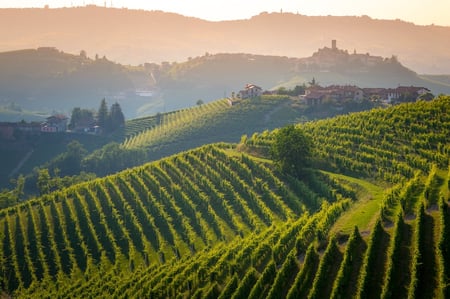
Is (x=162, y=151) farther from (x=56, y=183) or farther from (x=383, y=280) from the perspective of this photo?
(x=383, y=280)

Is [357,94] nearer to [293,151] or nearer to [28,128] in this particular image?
[293,151]

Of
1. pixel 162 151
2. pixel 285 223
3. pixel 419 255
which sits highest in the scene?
pixel 419 255

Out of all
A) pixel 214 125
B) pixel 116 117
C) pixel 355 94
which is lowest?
pixel 116 117

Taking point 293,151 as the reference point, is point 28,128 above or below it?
below

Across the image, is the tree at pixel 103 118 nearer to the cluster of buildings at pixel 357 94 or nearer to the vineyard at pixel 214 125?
the vineyard at pixel 214 125

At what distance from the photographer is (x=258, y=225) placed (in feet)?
174

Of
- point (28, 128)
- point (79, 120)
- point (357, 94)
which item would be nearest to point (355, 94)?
point (357, 94)

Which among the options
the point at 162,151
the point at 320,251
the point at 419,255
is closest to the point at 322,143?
the point at 320,251

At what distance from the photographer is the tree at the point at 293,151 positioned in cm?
6259

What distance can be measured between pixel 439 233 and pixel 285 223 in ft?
52.5

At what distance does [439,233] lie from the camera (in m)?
37.5

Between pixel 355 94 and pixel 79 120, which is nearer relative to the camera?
pixel 355 94

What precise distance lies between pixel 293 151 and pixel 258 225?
1287 cm

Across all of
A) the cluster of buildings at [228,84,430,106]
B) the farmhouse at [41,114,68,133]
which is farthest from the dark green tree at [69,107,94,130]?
the cluster of buildings at [228,84,430,106]
